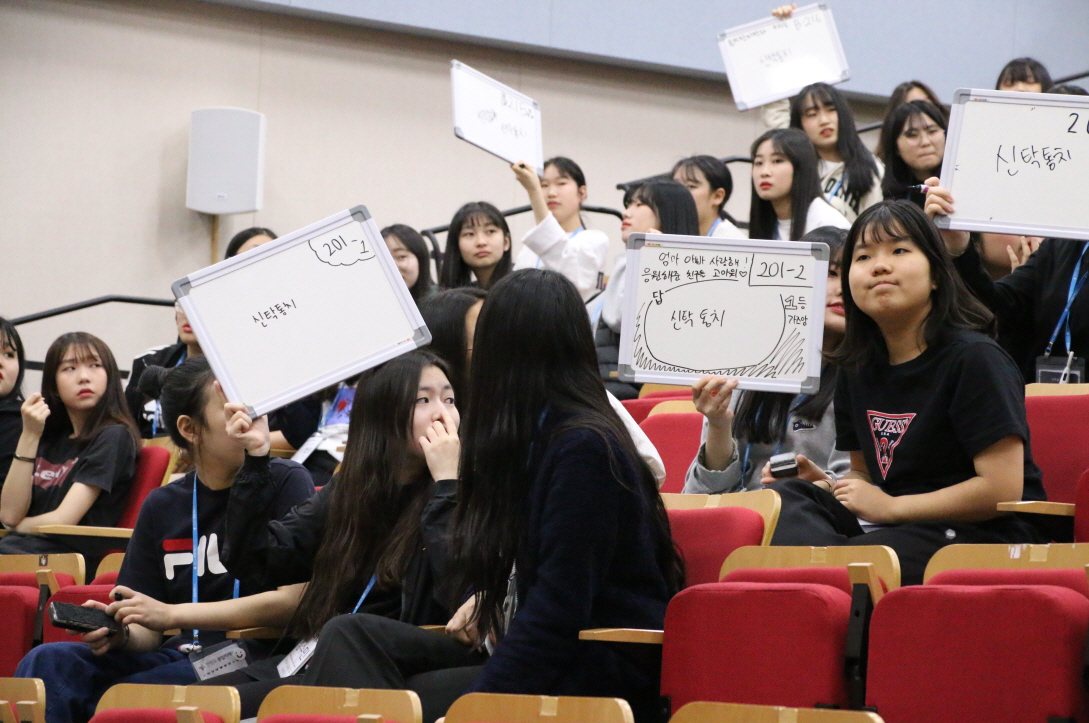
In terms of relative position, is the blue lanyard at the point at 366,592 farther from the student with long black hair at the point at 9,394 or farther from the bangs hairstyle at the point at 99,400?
the student with long black hair at the point at 9,394

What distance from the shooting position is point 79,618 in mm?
2479

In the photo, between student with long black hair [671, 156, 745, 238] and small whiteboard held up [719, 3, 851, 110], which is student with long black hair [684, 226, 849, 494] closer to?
student with long black hair [671, 156, 745, 238]

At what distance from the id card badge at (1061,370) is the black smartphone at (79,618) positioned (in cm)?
232

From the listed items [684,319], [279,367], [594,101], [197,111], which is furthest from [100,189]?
[684,319]

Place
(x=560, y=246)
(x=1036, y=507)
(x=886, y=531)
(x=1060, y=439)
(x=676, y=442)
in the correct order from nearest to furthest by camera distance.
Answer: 1. (x=1036, y=507)
2. (x=886, y=531)
3. (x=1060, y=439)
4. (x=676, y=442)
5. (x=560, y=246)

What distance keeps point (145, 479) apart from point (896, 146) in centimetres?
283

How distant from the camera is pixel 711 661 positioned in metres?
1.95

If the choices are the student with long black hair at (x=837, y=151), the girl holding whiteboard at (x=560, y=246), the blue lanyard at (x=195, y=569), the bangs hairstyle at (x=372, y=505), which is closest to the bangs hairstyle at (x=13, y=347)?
the girl holding whiteboard at (x=560, y=246)

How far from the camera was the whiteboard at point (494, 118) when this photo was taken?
4.67 m

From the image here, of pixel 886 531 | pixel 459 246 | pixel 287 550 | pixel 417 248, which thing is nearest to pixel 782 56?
pixel 459 246

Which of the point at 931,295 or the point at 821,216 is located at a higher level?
the point at 821,216

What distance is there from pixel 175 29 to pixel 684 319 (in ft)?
17.6

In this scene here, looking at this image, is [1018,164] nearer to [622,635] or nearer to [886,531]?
[886,531]

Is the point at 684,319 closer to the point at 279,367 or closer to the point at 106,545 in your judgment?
the point at 279,367
